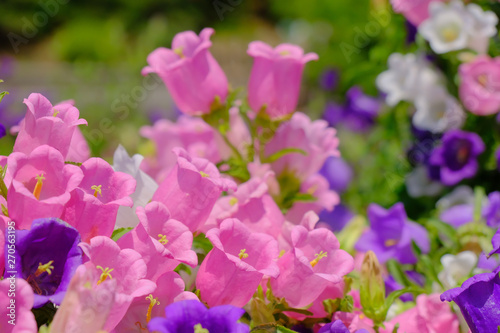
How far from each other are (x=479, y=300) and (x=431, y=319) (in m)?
0.16

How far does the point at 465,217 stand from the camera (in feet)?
5.39

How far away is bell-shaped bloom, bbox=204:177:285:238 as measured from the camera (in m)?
1.12

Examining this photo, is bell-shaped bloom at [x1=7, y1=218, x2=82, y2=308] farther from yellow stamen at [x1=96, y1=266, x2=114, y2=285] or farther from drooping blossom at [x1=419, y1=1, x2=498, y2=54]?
drooping blossom at [x1=419, y1=1, x2=498, y2=54]

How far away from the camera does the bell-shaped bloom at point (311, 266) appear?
3.24 ft

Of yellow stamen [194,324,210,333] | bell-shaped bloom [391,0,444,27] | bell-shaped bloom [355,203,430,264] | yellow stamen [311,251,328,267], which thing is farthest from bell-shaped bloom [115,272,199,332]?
bell-shaped bloom [391,0,444,27]

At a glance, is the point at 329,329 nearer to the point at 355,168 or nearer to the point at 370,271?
the point at 370,271

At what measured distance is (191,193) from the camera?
1.01 metres

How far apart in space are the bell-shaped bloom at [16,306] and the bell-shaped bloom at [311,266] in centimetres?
42

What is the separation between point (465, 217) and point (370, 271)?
612 millimetres

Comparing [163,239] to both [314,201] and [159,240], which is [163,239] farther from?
[314,201]

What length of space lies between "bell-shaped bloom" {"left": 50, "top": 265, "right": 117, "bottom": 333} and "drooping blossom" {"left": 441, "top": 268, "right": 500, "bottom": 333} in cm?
53

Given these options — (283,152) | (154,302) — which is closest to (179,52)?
(283,152)

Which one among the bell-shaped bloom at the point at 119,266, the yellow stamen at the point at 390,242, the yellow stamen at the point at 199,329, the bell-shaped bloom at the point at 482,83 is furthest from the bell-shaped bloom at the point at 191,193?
the bell-shaped bloom at the point at 482,83

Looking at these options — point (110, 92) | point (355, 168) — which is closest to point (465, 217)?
point (355, 168)
